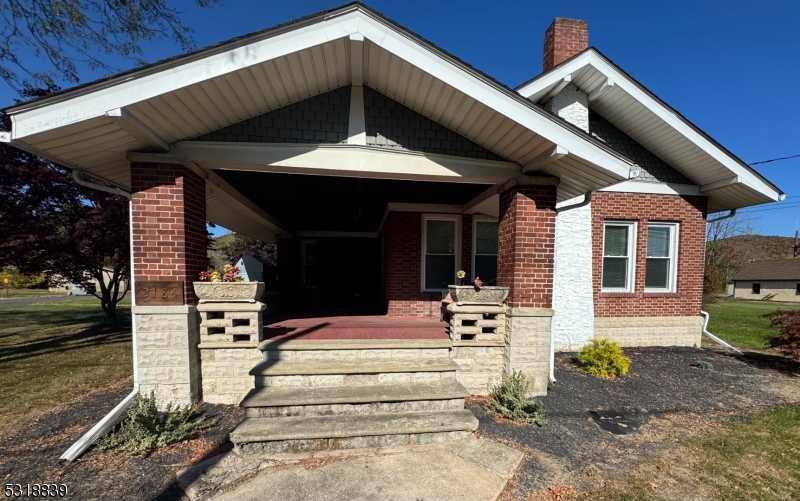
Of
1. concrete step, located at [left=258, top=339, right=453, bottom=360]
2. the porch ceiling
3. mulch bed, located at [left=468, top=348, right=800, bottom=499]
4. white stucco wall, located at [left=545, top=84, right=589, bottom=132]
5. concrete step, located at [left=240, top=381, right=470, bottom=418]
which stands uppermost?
white stucco wall, located at [left=545, top=84, right=589, bottom=132]

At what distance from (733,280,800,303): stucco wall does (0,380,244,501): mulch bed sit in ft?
151

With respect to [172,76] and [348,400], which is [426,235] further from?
[172,76]

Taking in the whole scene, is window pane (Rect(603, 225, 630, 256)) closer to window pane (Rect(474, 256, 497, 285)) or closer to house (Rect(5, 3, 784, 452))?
house (Rect(5, 3, 784, 452))

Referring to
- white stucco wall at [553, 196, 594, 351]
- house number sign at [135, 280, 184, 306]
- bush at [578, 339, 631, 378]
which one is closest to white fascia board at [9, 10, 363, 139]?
house number sign at [135, 280, 184, 306]

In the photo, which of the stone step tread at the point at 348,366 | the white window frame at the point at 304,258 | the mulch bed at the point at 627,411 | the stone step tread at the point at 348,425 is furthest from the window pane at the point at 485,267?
the white window frame at the point at 304,258

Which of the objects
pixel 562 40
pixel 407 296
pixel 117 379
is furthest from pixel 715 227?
pixel 117 379

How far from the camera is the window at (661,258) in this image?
7.36m

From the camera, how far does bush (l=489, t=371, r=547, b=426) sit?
12.0ft

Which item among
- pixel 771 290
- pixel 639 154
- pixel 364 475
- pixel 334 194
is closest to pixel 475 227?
pixel 334 194

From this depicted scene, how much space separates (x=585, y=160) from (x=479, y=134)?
1347 millimetres

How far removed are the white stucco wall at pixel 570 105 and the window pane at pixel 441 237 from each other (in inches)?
134

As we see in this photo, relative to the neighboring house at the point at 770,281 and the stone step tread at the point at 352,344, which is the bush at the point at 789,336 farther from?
the neighboring house at the point at 770,281

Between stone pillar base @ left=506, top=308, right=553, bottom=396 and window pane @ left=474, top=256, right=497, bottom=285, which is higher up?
window pane @ left=474, top=256, right=497, bottom=285

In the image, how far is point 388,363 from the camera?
4000 millimetres
